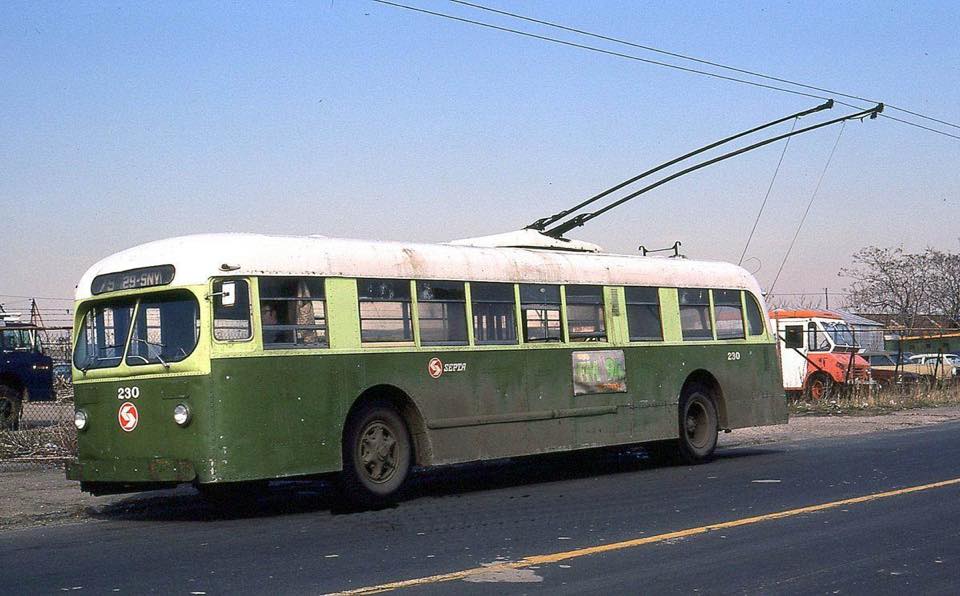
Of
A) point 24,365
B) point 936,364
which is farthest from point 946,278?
point 24,365

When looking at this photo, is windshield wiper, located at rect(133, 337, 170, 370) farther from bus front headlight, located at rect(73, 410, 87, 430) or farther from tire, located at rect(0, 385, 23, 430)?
tire, located at rect(0, 385, 23, 430)

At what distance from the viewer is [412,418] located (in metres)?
13.0

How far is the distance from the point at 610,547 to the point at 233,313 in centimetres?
431

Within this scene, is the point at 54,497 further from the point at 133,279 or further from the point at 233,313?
the point at 233,313

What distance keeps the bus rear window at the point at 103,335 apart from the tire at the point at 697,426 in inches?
306

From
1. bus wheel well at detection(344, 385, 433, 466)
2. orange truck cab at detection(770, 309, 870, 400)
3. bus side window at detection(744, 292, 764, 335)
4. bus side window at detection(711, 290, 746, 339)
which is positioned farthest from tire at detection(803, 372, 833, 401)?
bus wheel well at detection(344, 385, 433, 466)

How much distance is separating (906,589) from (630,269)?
911cm

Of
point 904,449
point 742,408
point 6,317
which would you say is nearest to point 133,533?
point 742,408

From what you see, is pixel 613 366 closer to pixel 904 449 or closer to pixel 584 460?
pixel 584 460

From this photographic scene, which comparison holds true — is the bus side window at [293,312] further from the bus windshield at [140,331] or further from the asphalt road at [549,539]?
the asphalt road at [549,539]

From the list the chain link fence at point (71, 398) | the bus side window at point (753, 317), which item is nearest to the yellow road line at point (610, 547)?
the bus side window at point (753, 317)

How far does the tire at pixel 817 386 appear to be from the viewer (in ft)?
104

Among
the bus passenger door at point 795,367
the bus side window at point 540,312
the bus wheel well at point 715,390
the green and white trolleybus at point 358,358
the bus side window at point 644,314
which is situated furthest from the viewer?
the bus passenger door at point 795,367

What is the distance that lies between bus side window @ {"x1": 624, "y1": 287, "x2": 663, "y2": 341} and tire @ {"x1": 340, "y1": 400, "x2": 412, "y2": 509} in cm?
426
